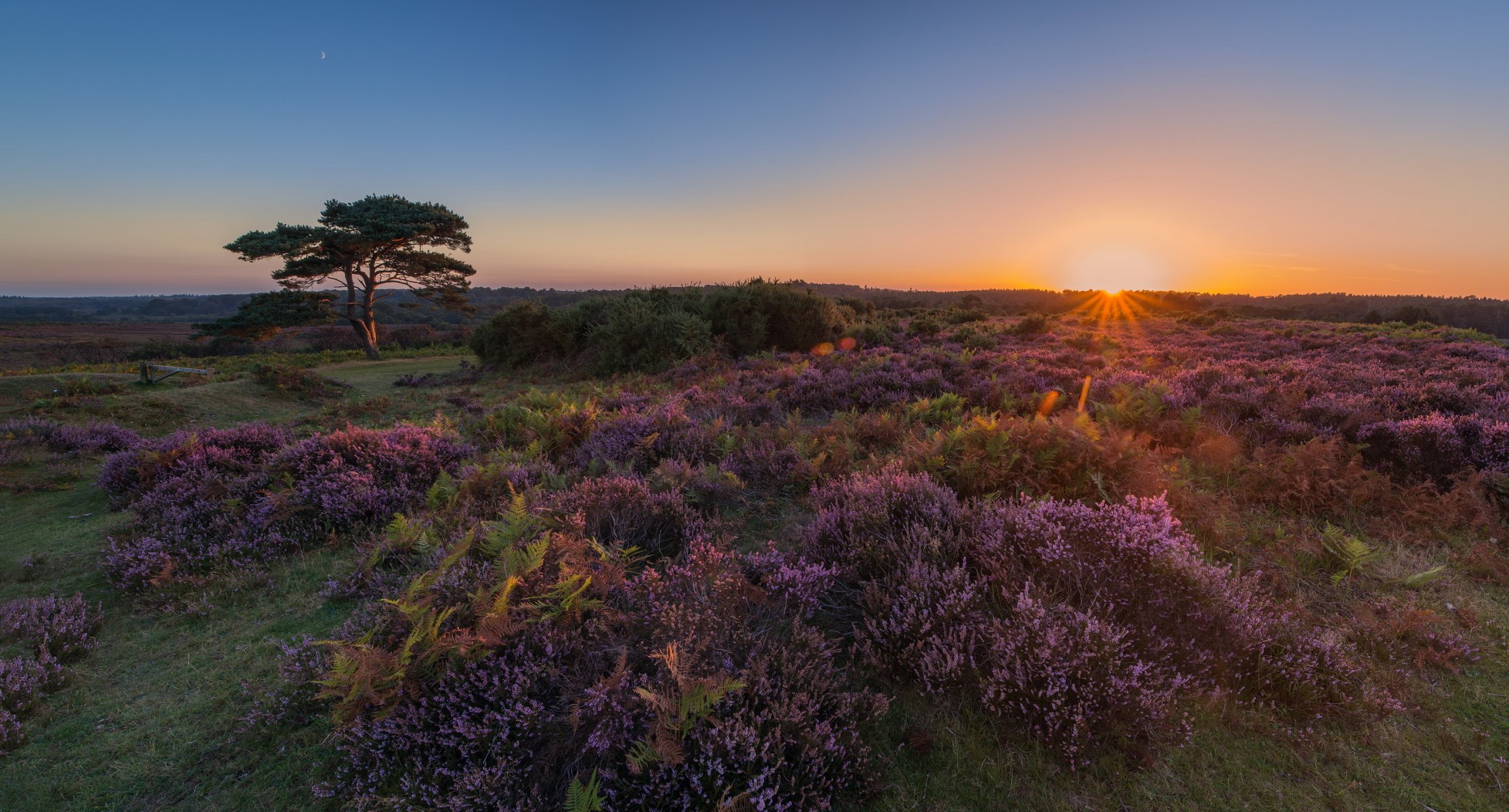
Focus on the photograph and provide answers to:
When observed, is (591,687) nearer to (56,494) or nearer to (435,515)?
(435,515)

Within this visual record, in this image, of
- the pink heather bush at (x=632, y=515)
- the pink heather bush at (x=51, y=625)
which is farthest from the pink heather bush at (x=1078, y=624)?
the pink heather bush at (x=51, y=625)

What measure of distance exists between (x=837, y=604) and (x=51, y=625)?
4.82 metres

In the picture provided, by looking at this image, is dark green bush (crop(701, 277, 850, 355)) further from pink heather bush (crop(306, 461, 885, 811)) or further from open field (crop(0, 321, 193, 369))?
open field (crop(0, 321, 193, 369))

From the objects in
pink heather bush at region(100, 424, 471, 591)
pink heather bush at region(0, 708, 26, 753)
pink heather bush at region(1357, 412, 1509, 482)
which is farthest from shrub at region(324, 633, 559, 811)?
pink heather bush at region(1357, 412, 1509, 482)

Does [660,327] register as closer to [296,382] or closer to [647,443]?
[296,382]

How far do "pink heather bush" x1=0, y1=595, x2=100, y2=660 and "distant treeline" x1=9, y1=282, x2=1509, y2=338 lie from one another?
18.1 meters

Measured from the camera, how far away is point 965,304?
4856 cm

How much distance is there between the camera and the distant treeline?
34062 mm

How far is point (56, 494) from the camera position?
224 inches

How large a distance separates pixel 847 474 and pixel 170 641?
5050 mm

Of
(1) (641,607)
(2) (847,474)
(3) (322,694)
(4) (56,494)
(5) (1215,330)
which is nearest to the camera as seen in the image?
(3) (322,694)

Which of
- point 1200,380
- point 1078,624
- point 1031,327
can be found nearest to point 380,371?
point 1078,624

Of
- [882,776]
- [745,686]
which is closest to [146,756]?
[745,686]

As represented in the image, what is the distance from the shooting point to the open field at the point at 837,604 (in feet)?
7.23
